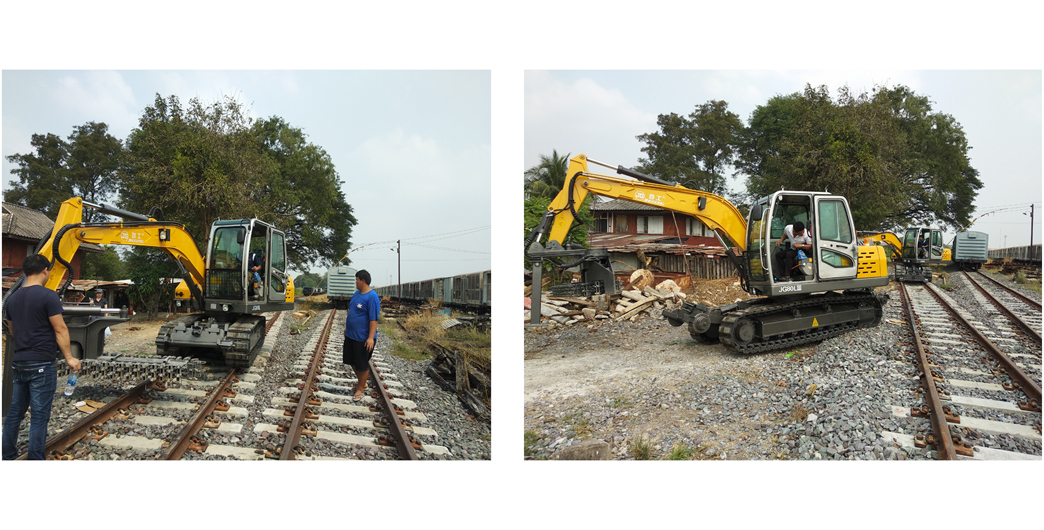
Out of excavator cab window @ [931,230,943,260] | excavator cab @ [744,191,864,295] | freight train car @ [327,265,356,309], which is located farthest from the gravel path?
excavator cab window @ [931,230,943,260]

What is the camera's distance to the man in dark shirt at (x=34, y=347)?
10.6ft

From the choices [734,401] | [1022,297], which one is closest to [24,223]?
[734,401]

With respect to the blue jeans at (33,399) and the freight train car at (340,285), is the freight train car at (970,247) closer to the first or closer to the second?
the freight train car at (340,285)

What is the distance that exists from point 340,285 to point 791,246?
564 inches

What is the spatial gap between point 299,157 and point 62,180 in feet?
25.3

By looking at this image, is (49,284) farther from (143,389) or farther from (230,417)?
(230,417)

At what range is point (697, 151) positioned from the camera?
1905 centimetres

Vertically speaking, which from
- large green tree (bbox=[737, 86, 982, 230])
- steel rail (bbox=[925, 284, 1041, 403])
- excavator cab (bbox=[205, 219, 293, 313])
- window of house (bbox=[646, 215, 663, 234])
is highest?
large green tree (bbox=[737, 86, 982, 230])

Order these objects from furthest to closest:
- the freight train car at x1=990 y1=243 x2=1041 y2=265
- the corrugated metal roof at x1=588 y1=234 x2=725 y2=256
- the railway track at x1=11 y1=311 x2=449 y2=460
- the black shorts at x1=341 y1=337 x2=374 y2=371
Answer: the freight train car at x1=990 y1=243 x2=1041 y2=265 < the corrugated metal roof at x1=588 y1=234 x2=725 y2=256 < the black shorts at x1=341 y1=337 x2=374 y2=371 < the railway track at x1=11 y1=311 x2=449 y2=460

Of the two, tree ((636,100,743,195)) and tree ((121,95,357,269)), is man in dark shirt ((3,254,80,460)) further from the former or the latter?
tree ((636,100,743,195))

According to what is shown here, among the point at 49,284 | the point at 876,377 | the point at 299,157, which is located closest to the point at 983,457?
the point at 876,377

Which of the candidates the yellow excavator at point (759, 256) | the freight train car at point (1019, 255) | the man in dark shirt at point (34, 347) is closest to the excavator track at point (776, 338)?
the yellow excavator at point (759, 256)

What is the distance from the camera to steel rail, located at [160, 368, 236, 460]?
11.4 feet

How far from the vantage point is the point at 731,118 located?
18.6 metres
